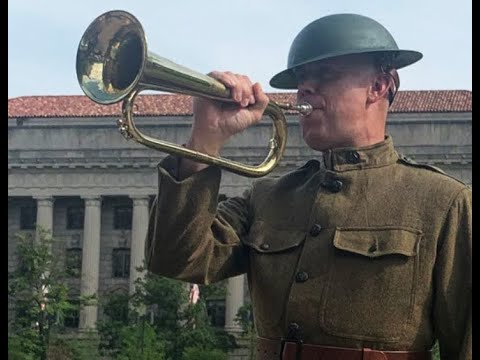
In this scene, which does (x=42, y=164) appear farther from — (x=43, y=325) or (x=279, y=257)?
(x=279, y=257)

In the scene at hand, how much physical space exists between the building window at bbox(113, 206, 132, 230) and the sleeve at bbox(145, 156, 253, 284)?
39295mm

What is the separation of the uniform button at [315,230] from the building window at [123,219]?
39.4 m

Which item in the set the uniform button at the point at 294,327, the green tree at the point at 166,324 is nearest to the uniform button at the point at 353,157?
the uniform button at the point at 294,327

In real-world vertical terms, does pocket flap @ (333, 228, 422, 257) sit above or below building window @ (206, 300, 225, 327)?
above

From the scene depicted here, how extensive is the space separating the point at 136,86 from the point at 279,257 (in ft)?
2.16

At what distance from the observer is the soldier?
2.81m

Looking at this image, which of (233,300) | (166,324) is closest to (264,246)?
(166,324)

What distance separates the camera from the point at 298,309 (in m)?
2.89

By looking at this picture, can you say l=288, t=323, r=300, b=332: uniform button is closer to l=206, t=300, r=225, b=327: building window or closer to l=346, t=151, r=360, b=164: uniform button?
l=346, t=151, r=360, b=164: uniform button

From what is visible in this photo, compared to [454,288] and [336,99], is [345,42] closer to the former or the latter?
[336,99]

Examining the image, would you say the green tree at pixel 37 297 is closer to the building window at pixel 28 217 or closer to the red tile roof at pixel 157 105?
the red tile roof at pixel 157 105

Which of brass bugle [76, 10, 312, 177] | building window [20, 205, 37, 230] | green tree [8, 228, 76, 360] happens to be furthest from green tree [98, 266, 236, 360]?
brass bugle [76, 10, 312, 177]
